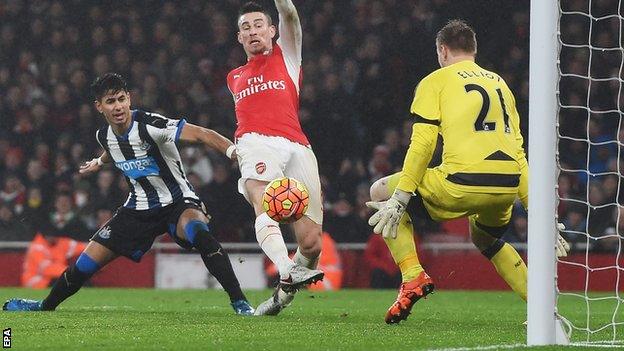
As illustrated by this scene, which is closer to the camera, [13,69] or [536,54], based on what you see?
[536,54]

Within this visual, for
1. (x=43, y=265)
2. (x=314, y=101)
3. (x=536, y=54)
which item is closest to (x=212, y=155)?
(x=314, y=101)

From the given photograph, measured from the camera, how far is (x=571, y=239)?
42.9ft

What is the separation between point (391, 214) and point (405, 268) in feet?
1.66

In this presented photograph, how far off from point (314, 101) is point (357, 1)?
1.84 m

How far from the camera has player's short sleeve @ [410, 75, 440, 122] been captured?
21.1 feet

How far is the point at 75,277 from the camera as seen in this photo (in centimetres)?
791

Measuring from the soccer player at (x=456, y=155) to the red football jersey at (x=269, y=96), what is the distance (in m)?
1.07

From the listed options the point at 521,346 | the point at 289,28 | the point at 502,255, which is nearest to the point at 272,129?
the point at 289,28

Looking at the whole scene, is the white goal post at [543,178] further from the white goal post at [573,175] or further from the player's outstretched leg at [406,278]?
the player's outstretched leg at [406,278]

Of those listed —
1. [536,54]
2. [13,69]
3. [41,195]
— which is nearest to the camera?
[536,54]

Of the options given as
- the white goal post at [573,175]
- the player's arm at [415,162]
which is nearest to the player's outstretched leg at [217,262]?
the player's arm at [415,162]

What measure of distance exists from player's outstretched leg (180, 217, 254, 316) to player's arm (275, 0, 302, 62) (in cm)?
131

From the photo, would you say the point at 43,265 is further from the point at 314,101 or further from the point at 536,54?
the point at 536,54

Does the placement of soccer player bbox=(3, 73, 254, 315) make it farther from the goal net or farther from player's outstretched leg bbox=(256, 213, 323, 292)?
the goal net
